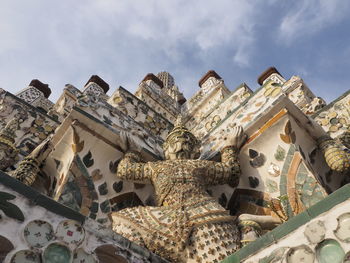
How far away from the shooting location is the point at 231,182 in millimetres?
5309

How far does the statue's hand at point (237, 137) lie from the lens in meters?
5.48

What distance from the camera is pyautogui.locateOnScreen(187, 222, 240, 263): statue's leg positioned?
3.76 m

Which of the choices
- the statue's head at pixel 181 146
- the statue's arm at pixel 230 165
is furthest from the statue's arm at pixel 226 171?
the statue's head at pixel 181 146

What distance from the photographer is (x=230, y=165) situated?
522 cm

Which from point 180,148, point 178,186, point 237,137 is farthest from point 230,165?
point 178,186

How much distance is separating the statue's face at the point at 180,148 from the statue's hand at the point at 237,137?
1.79 feet

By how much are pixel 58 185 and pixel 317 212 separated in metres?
3.51

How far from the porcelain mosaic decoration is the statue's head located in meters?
0.02

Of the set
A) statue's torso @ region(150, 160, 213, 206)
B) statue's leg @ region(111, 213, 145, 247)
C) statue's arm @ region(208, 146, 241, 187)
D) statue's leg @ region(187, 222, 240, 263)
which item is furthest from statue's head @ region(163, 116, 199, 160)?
statue's leg @ region(187, 222, 240, 263)

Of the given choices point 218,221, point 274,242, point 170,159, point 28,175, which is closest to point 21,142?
point 28,175

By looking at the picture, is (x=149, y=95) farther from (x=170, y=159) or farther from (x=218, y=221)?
(x=218, y=221)

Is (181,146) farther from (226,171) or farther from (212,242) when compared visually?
(212,242)

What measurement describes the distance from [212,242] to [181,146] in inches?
76.1

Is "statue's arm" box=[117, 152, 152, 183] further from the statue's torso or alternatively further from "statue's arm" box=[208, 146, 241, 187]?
"statue's arm" box=[208, 146, 241, 187]
